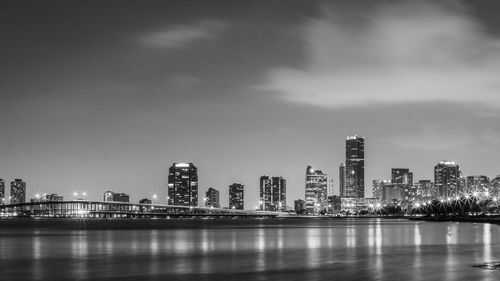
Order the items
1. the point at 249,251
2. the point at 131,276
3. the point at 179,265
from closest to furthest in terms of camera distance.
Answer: the point at 131,276
the point at 179,265
the point at 249,251

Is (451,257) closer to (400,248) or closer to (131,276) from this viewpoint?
(400,248)

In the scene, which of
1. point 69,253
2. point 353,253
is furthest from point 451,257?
point 69,253

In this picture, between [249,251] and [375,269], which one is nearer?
[375,269]

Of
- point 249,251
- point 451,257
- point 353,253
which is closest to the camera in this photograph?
point 451,257

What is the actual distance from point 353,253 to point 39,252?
2565 centimetres

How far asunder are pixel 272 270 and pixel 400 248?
77.5 feet

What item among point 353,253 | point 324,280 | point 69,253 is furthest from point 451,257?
point 69,253

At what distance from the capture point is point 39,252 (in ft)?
203

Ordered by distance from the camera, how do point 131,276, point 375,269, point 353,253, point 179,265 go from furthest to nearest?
1. point 353,253
2. point 179,265
3. point 375,269
4. point 131,276

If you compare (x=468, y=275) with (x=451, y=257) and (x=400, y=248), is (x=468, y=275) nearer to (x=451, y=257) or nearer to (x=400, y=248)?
(x=451, y=257)

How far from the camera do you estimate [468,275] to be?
38500mm

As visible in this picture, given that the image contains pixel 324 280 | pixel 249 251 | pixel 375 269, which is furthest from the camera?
pixel 249 251

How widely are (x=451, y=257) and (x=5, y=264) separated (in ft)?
98.2

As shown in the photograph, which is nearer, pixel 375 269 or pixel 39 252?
pixel 375 269
